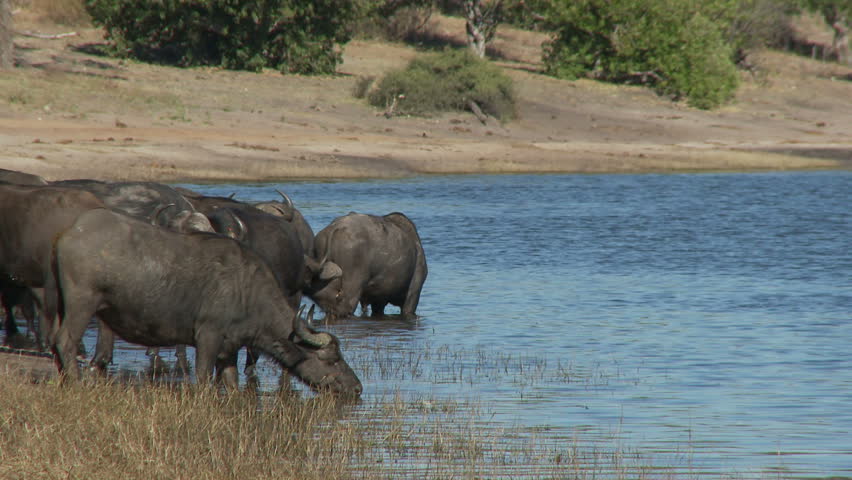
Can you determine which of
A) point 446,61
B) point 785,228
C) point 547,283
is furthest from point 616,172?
point 547,283

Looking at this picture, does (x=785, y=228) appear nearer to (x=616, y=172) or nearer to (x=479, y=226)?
(x=479, y=226)

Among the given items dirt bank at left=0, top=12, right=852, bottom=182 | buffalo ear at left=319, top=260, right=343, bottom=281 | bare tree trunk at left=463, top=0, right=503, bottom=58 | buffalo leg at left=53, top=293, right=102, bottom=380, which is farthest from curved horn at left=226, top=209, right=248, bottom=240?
bare tree trunk at left=463, top=0, right=503, bottom=58

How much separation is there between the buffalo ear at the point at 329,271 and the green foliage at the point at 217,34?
34.0 metres

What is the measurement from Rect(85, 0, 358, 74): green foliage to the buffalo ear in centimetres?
3396

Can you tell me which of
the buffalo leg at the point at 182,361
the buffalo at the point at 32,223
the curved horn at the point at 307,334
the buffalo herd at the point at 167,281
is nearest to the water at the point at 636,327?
the curved horn at the point at 307,334

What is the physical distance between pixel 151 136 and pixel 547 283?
626 inches

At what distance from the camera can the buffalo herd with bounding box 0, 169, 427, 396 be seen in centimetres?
814

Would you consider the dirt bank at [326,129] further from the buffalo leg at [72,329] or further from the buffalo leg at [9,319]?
the buffalo leg at [72,329]

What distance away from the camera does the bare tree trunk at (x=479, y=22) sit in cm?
5572

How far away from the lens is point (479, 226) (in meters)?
23.7

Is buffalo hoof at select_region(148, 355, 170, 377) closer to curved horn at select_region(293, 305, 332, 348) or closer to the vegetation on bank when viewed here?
curved horn at select_region(293, 305, 332, 348)

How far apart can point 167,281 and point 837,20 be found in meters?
79.0

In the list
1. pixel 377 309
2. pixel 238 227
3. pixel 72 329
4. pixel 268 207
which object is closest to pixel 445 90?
pixel 377 309

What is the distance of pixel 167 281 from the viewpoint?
8297mm
